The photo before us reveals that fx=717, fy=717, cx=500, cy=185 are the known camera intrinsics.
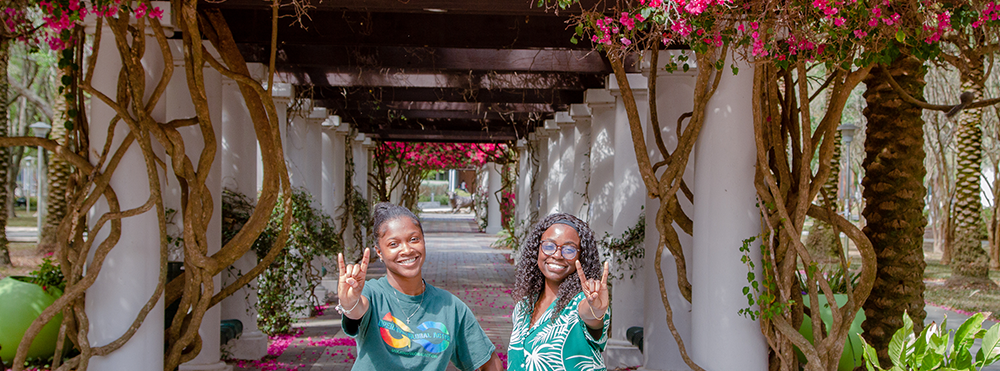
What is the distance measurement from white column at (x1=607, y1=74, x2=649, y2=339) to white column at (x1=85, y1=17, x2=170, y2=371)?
372cm

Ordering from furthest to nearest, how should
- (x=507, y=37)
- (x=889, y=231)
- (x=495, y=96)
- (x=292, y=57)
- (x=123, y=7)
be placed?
(x=495, y=96) < (x=292, y=57) < (x=507, y=37) < (x=889, y=231) < (x=123, y=7)

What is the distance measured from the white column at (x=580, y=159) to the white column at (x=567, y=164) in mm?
13

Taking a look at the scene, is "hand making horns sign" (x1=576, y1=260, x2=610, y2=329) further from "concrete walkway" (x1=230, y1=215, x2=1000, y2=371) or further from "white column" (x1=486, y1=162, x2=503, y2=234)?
"white column" (x1=486, y1=162, x2=503, y2=234)

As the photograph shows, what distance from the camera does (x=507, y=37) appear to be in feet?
17.6

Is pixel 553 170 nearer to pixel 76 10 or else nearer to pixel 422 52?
pixel 422 52

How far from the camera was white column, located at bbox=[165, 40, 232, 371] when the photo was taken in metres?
4.88

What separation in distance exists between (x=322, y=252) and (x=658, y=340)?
429cm

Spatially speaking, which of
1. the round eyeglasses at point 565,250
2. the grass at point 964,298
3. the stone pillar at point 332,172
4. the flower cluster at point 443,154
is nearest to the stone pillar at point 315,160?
the stone pillar at point 332,172

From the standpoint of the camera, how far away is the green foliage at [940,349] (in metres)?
2.78

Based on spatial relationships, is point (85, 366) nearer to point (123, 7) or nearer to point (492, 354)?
point (123, 7)

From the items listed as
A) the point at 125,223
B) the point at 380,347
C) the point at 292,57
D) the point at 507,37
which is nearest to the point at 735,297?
the point at 380,347

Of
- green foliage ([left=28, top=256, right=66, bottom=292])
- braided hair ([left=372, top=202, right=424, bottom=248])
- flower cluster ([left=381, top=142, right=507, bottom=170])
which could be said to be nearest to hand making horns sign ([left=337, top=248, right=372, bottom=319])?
braided hair ([left=372, top=202, right=424, bottom=248])

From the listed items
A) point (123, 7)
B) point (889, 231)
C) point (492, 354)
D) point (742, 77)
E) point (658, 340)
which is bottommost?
point (658, 340)

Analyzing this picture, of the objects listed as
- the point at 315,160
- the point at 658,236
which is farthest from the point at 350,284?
the point at 315,160
